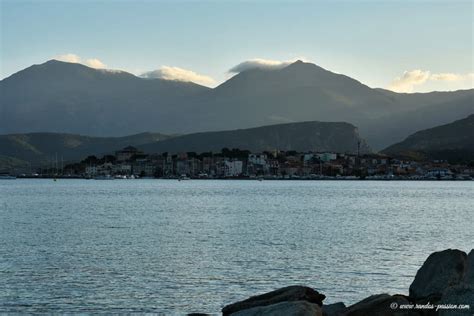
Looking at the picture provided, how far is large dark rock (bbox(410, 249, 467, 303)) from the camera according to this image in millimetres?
20188

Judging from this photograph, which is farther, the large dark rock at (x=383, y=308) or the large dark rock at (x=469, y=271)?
the large dark rock at (x=469, y=271)

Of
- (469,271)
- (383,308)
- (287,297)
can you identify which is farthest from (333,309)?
(469,271)

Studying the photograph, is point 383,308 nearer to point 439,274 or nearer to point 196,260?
point 439,274

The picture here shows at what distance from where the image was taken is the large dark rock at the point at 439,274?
20188mm

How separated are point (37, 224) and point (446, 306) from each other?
163 feet

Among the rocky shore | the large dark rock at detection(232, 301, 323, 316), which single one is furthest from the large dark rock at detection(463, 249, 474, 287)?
the large dark rock at detection(232, 301, 323, 316)

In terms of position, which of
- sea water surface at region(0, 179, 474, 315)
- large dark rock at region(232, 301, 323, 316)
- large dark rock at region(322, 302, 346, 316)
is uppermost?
large dark rock at region(232, 301, 323, 316)

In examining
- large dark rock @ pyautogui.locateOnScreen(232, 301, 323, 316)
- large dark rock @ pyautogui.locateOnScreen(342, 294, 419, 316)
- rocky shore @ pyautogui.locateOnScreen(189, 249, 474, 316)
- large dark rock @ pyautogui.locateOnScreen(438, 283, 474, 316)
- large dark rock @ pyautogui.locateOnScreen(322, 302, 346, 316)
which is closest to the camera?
large dark rock @ pyautogui.locateOnScreen(438, 283, 474, 316)

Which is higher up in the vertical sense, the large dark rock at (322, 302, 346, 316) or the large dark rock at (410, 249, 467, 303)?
the large dark rock at (410, 249, 467, 303)

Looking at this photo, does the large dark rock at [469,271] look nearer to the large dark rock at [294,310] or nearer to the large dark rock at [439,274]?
the large dark rock at [439,274]

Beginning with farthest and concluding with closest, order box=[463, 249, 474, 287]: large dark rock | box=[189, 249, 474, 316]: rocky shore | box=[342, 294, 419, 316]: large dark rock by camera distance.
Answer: box=[463, 249, 474, 287]: large dark rock, box=[342, 294, 419, 316]: large dark rock, box=[189, 249, 474, 316]: rocky shore

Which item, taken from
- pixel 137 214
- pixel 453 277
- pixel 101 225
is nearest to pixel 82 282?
pixel 453 277

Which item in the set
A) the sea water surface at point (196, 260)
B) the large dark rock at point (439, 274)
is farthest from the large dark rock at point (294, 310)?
the sea water surface at point (196, 260)

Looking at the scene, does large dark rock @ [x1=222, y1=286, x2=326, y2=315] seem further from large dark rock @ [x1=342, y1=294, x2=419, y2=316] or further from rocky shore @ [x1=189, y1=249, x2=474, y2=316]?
large dark rock @ [x1=342, y1=294, x2=419, y2=316]
